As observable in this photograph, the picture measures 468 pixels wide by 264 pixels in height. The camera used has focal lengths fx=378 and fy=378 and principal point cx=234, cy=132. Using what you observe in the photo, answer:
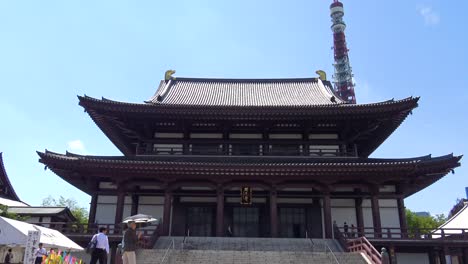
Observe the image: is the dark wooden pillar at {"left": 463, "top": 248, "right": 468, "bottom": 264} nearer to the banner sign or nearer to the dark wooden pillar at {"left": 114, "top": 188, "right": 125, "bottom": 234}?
the dark wooden pillar at {"left": 114, "top": 188, "right": 125, "bottom": 234}

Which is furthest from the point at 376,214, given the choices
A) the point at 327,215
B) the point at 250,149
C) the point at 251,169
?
the point at 250,149

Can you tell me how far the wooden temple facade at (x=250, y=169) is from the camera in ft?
62.3

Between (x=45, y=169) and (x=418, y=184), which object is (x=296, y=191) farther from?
(x=45, y=169)

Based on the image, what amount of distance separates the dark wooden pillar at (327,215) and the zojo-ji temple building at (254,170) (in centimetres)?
5

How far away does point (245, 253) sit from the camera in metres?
15.2

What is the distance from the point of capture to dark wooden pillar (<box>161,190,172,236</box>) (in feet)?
62.5

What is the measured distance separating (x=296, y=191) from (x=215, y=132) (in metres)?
5.98

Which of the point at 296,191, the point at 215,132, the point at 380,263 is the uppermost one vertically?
the point at 215,132

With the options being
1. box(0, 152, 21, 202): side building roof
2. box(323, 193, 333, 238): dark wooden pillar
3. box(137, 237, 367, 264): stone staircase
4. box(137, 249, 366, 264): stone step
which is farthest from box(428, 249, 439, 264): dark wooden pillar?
box(0, 152, 21, 202): side building roof

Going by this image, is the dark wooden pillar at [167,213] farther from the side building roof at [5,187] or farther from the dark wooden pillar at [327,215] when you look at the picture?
the side building roof at [5,187]

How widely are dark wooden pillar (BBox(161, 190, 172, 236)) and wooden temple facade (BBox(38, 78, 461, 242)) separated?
52mm

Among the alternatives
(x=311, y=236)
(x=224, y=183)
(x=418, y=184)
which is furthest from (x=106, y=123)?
(x=418, y=184)

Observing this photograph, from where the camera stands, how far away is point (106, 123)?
22672mm

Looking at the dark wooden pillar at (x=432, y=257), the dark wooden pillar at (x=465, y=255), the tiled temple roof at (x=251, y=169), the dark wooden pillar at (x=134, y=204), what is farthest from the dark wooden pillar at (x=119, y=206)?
the dark wooden pillar at (x=465, y=255)
